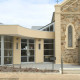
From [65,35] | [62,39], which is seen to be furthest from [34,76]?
[65,35]

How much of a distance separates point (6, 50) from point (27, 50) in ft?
11.9

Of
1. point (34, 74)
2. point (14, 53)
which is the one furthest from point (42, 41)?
point (34, 74)

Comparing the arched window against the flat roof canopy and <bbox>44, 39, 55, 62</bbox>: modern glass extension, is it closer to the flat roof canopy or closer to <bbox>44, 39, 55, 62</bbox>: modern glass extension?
<bbox>44, 39, 55, 62</bbox>: modern glass extension

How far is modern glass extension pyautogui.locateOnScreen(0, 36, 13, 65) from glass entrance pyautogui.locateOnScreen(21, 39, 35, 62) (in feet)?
6.96

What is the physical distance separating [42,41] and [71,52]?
399cm

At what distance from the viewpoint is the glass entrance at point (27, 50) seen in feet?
84.7

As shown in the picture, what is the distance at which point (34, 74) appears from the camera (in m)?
14.6

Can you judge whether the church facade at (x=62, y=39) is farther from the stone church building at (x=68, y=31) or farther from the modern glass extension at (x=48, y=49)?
the modern glass extension at (x=48, y=49)

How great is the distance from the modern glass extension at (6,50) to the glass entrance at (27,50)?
2122mm

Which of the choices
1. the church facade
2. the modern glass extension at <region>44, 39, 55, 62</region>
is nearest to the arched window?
the church facade

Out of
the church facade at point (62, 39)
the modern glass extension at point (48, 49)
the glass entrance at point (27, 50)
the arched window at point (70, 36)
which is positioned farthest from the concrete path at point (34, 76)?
the modern glass extension at point (48, 49)

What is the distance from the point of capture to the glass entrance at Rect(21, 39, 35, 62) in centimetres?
2580

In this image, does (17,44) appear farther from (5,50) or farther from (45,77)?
(45,77)

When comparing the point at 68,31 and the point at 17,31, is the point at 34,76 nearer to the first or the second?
the point at 17,31
